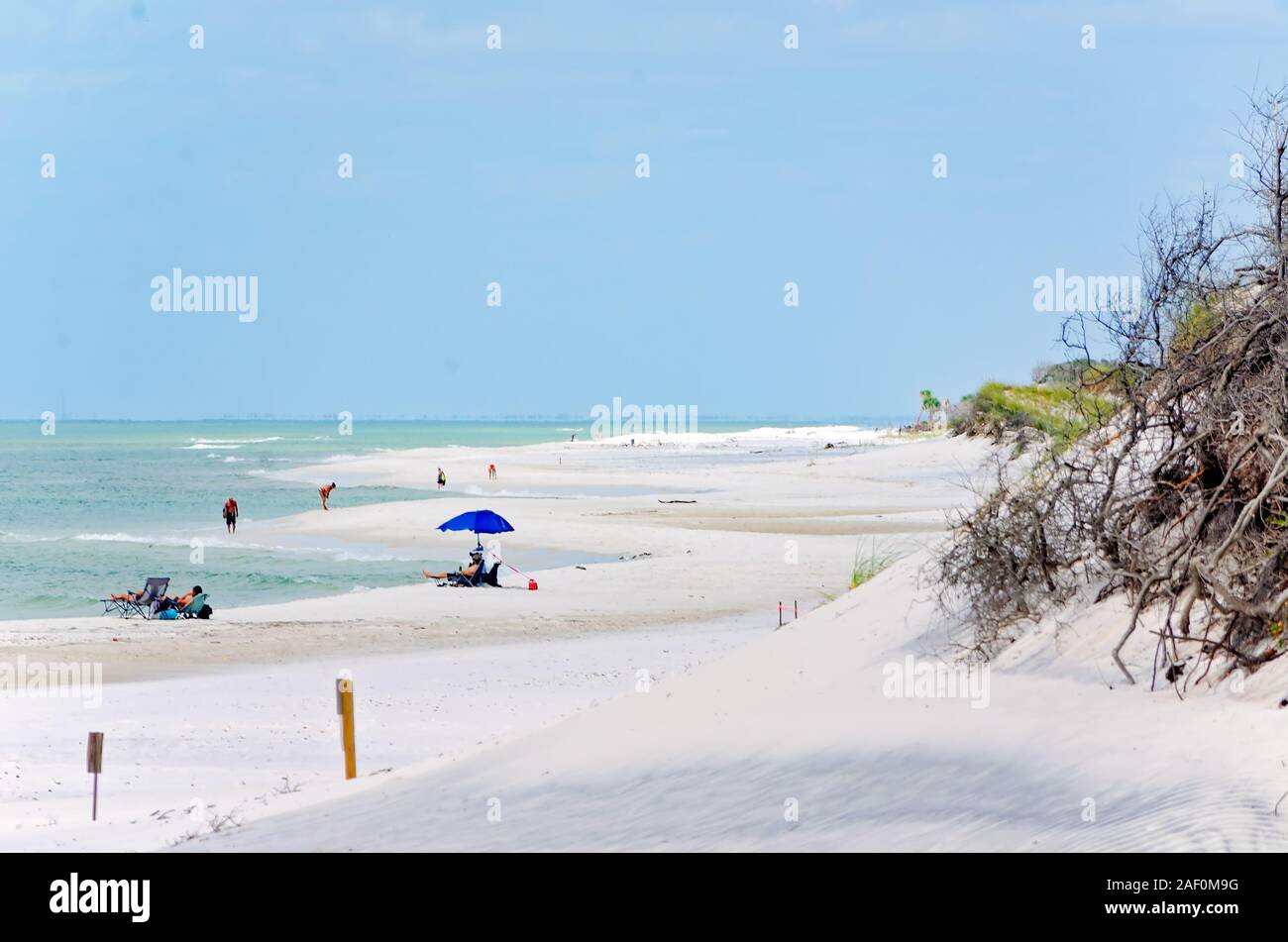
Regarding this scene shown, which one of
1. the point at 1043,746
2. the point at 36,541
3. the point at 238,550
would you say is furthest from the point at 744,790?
the point at 36,541

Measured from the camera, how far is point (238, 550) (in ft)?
116

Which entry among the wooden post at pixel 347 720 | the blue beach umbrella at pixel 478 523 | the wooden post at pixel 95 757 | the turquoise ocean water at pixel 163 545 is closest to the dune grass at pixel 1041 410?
the wooden post at pixel 347 720

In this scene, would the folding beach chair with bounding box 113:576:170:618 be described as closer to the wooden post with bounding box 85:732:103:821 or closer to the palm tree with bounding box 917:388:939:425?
the wooden post with bounding box 85:732:103:821

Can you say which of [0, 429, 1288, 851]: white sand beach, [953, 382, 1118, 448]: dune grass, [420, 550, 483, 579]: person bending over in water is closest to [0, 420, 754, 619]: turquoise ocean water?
[420, 550, 483, 579]: person bending over in water

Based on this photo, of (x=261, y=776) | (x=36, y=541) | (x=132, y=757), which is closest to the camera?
Answer: (x=261, y=776)

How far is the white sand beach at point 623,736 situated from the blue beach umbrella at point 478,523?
2100 millimetres

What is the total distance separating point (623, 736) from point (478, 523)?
17.4m

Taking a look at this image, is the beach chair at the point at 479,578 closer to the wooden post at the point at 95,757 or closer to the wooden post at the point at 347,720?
the wooden post at the point at 347,720

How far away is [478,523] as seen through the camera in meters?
26.7

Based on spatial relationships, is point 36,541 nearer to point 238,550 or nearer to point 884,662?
point 238,550

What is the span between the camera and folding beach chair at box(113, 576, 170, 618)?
23925mm

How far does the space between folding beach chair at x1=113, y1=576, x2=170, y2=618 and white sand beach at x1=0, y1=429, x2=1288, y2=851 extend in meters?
0.87

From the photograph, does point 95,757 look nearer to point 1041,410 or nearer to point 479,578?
point 479,578
